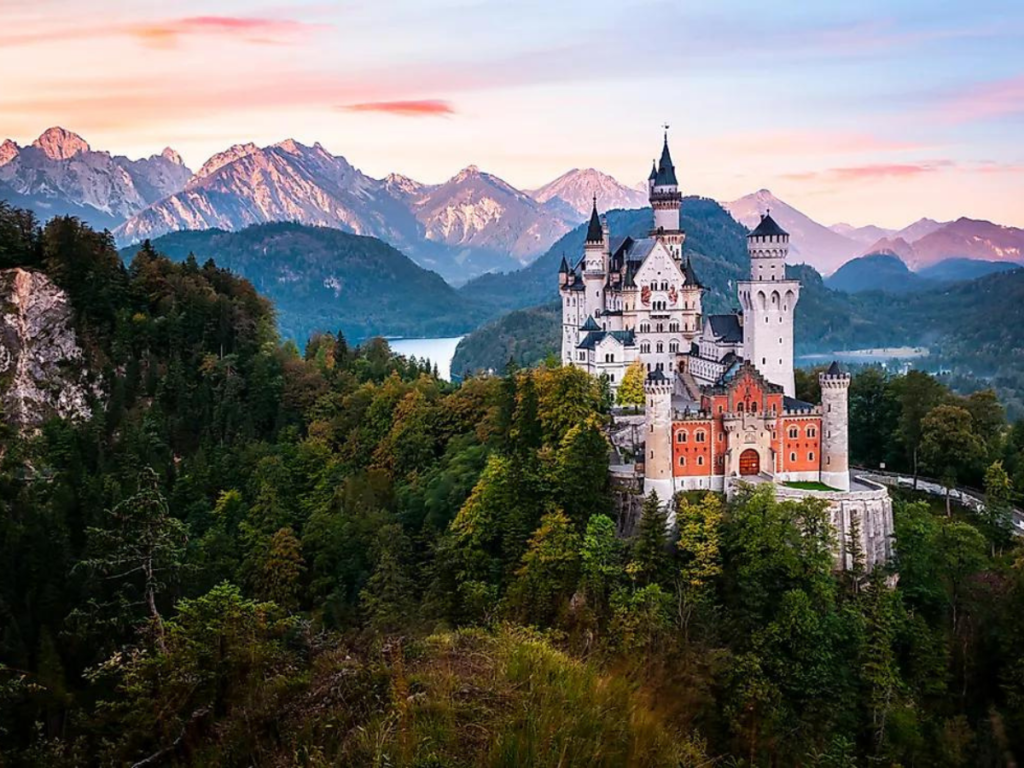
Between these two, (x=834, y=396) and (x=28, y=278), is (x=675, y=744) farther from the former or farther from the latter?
(x=28, y=278)

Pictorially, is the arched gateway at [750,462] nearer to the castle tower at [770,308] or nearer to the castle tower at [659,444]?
the castle tower at [659,444]

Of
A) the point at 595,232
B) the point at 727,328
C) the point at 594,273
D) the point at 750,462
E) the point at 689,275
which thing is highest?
the point at 595,232

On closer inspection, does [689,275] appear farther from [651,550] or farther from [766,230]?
[651,550]

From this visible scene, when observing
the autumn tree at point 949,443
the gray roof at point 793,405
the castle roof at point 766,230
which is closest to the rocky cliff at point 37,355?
the castle roof at point 766,230

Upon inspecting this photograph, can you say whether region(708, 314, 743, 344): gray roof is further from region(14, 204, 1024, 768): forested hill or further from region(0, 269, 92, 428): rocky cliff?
region(0, 269, 92, 428): rocky cliff

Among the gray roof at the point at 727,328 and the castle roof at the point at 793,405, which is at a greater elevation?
the gray roof at the point at 727,328

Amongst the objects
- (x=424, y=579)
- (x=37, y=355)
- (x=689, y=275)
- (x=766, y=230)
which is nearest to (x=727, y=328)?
(x=766, y=230)
